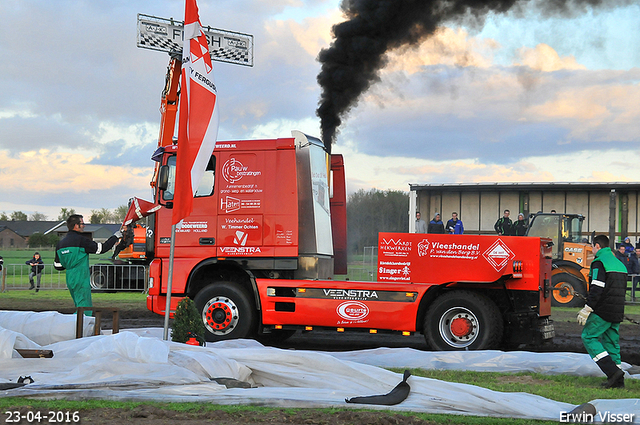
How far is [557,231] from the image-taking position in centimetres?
1823

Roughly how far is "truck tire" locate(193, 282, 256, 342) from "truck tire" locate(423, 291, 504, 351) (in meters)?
2.70

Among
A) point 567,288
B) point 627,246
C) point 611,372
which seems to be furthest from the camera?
point 627,246

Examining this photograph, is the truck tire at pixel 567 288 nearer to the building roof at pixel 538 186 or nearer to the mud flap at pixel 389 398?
the building roof at pixel 538 186

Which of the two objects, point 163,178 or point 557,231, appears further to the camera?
point 557,231

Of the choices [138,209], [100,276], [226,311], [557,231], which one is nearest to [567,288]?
[557,231]

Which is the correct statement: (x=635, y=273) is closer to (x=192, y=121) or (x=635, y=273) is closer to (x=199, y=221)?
(x=199, y=221)

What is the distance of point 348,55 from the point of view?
572 inches

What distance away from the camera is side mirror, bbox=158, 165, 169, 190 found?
937 centimetres

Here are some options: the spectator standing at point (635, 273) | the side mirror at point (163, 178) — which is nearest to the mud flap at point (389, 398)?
the side mirror at point (163, 178)

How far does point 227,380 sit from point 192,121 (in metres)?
3.53

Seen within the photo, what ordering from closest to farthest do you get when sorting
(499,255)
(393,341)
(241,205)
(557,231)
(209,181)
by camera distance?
(499,255) < (241,205) < (209,181) < (393,341) < (557,231)

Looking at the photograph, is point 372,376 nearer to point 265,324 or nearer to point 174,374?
point 174,374

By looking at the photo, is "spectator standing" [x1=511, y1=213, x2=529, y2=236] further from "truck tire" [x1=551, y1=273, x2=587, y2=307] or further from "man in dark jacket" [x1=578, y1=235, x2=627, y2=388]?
"man in dark jacket" [x1=578, y1=235, x2=627, y2=388]

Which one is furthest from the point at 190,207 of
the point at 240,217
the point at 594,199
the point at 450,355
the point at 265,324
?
the point at 594,199
